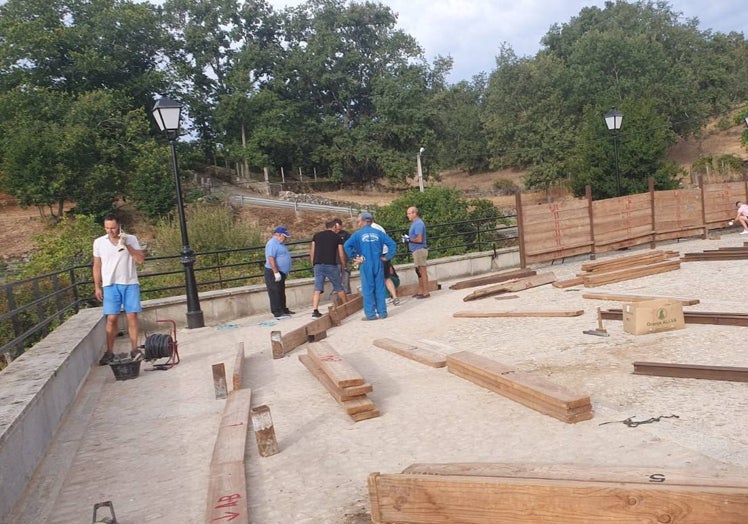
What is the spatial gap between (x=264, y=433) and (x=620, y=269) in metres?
10.9

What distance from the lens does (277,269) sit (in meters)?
11.6

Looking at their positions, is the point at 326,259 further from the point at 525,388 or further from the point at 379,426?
the point at 525,388

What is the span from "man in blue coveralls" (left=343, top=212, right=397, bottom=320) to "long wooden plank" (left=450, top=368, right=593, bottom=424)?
4685 mm

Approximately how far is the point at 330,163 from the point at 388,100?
31.0ft

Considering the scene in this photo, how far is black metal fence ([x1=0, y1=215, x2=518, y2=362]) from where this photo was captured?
7734 millimetres

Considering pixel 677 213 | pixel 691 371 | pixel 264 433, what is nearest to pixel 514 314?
pixel 691 371

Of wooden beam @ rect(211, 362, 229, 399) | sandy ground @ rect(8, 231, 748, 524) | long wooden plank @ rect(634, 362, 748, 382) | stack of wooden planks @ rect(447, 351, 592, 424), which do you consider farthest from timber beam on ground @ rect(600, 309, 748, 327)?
wooden beam @ rect(211, 362, 229, 399)

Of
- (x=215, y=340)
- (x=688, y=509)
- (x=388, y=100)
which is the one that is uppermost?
(x=388, y=100)

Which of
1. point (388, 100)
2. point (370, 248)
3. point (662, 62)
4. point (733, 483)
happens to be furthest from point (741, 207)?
point (662, 62)

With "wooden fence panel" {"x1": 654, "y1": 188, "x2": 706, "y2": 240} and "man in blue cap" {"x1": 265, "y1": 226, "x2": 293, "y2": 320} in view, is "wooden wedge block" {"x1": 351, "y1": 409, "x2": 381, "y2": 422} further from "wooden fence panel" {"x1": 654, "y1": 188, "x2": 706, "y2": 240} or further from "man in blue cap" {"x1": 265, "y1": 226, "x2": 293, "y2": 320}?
"wooden fence panel" {"x1": 654, "y1": 188, "x2": 706, "y2": 240}

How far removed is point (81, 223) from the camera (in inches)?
1006

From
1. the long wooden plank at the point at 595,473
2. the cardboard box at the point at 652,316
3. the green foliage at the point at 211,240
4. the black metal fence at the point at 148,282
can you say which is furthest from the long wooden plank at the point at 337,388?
the green foliage at the point at 211,240

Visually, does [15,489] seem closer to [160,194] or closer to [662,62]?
[160,194]

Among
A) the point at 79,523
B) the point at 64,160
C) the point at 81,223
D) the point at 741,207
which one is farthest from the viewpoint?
the point at 64,160
